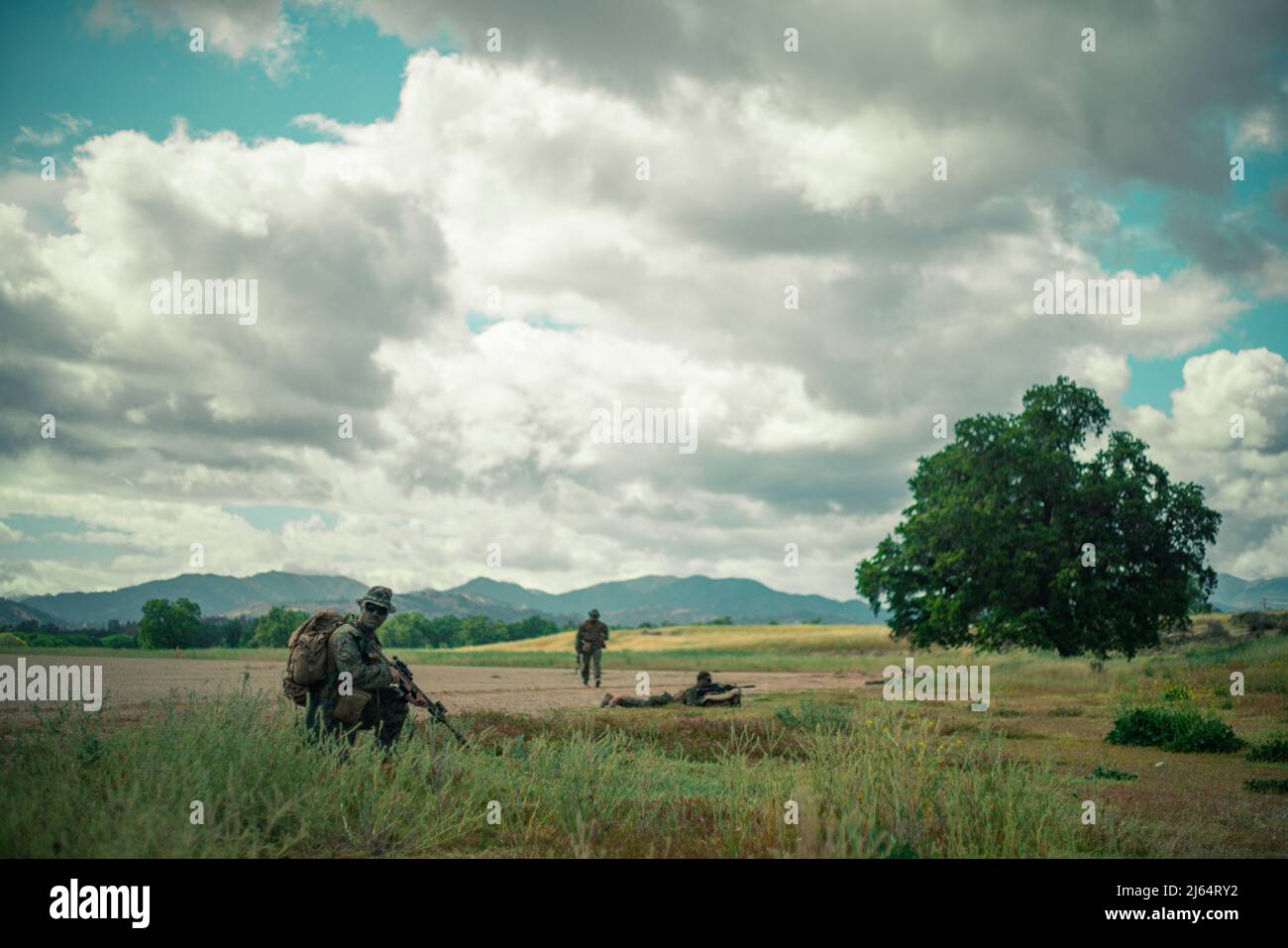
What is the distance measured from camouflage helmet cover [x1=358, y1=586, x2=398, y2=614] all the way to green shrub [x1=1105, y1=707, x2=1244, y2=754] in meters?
13.8

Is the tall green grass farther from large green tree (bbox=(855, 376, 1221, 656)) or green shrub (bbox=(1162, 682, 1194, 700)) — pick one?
large green tree (bbox=(855, 376, 1221, 656))

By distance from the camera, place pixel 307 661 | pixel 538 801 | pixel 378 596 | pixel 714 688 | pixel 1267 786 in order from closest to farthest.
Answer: pixel 538 801 → pixel 307 661 → pixel 378 596 → pixel 1267 786 → pixel 714 688

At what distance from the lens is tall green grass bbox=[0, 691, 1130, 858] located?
6082 mm

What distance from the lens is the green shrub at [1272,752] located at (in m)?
14.1

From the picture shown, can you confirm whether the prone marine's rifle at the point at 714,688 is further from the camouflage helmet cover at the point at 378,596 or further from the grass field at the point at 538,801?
the camouflage helmet cover at the point at 378,596

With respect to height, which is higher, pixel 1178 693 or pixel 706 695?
pixel 706 695

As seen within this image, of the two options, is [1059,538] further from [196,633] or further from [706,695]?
[196,633]

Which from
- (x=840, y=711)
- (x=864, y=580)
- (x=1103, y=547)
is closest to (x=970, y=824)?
(x=840, y=711)

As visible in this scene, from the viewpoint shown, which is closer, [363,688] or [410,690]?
[363,688]

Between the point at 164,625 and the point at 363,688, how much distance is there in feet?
217

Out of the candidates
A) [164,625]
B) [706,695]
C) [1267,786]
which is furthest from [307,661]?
[164,625]

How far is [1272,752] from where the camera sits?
1433cm
